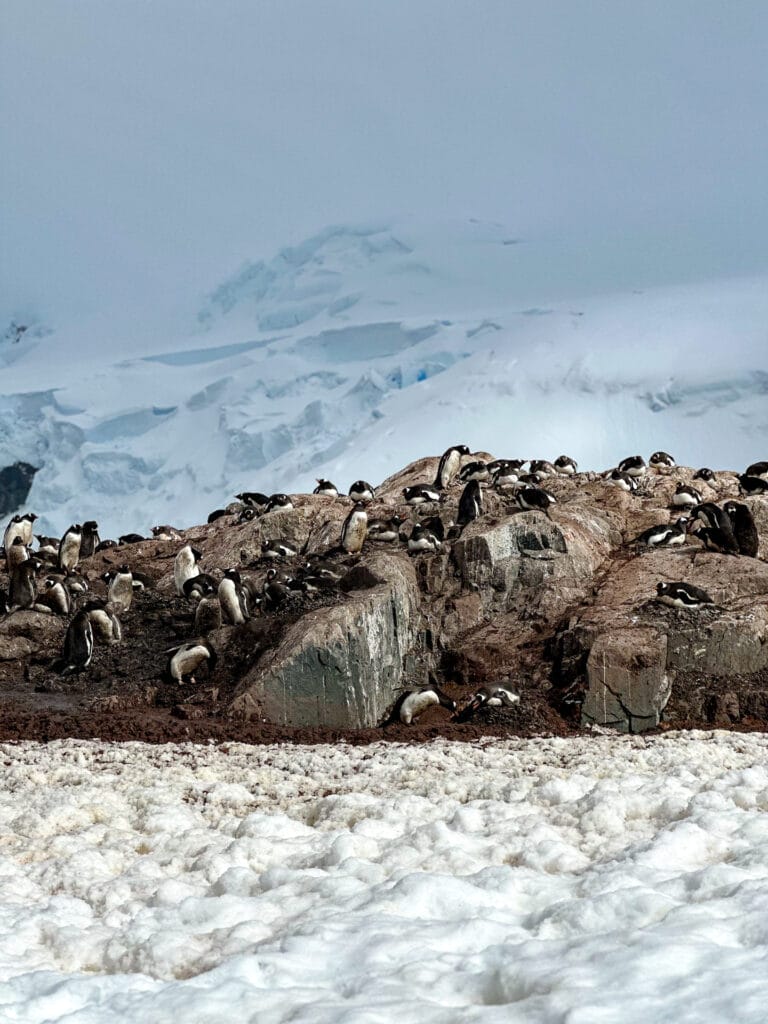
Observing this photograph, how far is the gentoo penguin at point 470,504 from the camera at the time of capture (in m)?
18.4

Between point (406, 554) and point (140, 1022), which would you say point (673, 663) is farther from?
point (140, 1022)

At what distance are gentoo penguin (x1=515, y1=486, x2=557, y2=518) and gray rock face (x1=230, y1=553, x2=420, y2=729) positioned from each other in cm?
374

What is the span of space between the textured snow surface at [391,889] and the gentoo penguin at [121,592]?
8919 millimetres

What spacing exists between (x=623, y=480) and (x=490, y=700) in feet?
28.0

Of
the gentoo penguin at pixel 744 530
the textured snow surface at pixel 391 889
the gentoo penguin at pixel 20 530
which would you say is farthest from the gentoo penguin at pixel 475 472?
the textured snow surface at pixel 391 889

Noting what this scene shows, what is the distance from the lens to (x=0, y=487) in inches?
2115

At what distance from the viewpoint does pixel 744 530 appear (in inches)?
680

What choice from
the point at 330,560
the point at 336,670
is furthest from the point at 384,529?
the point at 336,670

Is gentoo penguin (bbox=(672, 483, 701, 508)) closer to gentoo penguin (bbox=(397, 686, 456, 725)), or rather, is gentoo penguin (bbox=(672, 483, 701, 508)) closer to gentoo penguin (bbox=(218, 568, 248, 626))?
gentoo penguin (bbox=(397, 686, 456, 725))

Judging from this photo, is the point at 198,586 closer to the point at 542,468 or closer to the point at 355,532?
the point at 355,532

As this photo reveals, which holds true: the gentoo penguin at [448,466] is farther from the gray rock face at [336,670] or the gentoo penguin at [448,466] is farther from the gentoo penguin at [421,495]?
the gray rock face at [336,670]

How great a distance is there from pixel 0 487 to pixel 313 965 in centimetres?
5222

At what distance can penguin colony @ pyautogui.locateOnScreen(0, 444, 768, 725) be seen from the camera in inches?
618

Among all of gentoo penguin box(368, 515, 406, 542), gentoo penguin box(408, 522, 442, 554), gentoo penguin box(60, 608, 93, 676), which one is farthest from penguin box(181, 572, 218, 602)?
gentoo penguin box(408, 522, 442, 554)
